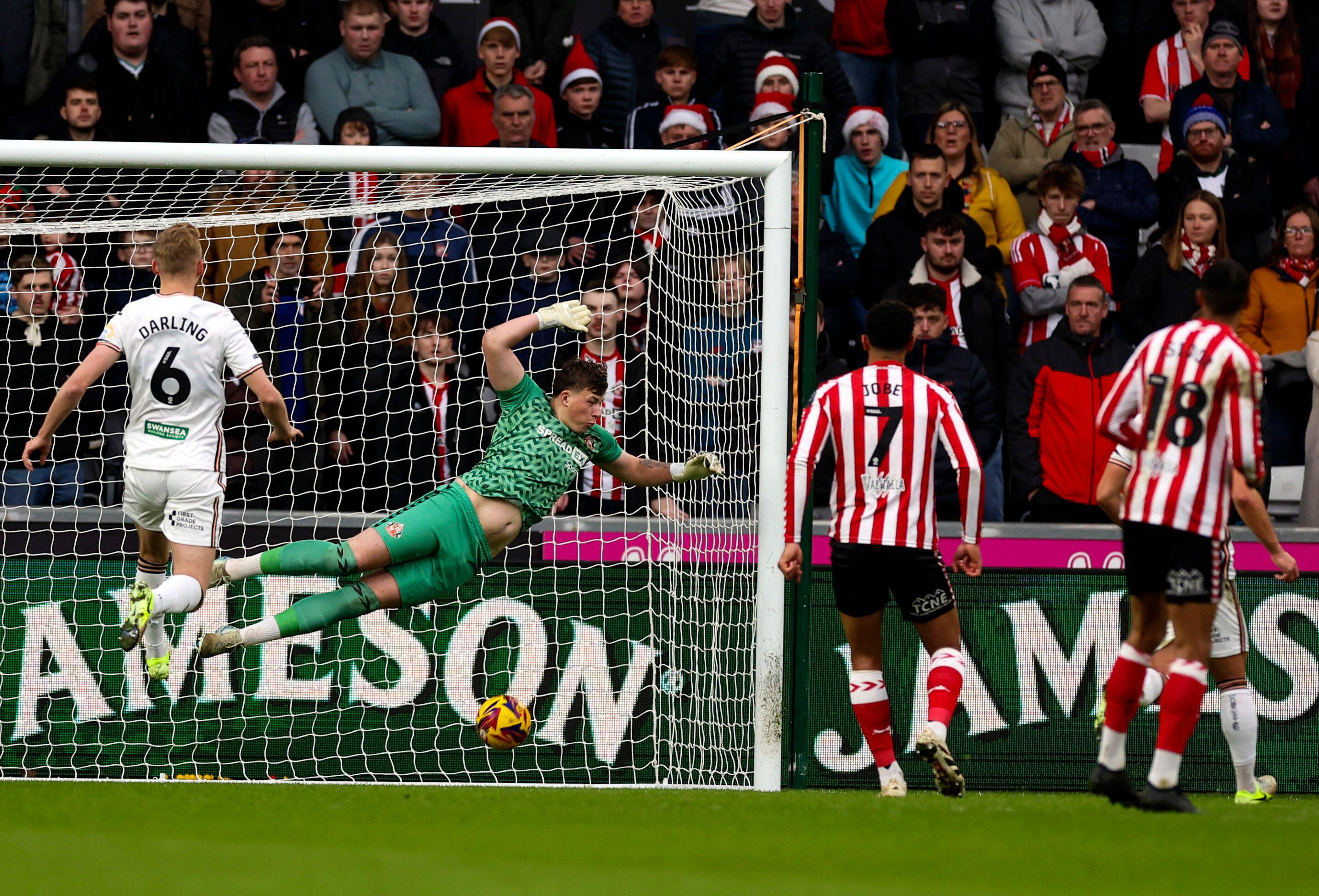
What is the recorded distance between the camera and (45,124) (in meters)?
10.4

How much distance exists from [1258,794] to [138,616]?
4.89m

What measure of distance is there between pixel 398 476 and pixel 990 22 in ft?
18.4

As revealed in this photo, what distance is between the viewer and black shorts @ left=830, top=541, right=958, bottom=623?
6.66 meters

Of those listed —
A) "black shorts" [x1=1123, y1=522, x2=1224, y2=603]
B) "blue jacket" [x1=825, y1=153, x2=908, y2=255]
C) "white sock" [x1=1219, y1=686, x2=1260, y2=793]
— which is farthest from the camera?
"blue jacket" [x1=825, y1=153, x2=908, y2=255]

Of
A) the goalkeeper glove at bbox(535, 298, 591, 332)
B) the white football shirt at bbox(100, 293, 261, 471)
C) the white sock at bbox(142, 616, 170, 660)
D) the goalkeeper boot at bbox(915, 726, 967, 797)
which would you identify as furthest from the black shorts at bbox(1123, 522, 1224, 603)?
the white sock at bbox(142, 616, 170, 660)

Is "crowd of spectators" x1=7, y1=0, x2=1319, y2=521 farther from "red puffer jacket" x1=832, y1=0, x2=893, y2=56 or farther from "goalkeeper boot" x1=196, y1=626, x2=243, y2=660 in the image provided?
"goalkeeper boot" x1=196, y1=626, x2=243, y2=660

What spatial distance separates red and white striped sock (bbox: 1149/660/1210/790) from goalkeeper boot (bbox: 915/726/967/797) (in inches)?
37.3

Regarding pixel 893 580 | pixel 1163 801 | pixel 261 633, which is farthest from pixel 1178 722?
pixel 261 633

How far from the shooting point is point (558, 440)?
282 inches

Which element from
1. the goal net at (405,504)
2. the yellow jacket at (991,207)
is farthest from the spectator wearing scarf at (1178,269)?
the goal net at (405,504)

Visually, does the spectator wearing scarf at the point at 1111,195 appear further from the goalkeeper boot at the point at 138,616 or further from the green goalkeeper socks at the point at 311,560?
the goalkeeper boot at the point at 138,616

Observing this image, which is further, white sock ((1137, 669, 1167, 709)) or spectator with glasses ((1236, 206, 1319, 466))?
spectator with glasses ((1236, 206, 1319, 466))

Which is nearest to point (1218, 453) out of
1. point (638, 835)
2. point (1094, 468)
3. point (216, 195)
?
point (638, 835)

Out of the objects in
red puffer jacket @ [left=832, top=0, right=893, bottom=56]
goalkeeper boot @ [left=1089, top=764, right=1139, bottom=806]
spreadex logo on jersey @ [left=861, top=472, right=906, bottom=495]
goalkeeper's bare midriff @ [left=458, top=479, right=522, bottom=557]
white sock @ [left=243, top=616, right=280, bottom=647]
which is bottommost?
goalkeeper boot @ [left=1089, top=764, right=1139, bottom=806]
